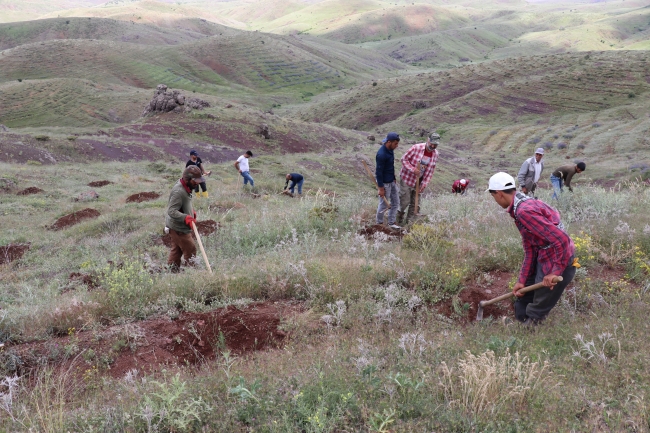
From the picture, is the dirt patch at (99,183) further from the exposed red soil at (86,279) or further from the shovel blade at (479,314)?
the shovel blade at (479,314)

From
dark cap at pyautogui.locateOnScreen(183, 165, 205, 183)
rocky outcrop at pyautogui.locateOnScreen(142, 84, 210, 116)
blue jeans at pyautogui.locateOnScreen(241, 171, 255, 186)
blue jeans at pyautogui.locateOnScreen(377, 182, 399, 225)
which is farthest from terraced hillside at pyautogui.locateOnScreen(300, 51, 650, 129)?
dark cap at pyautogui.locateOnScreen(183, 165, 205, 183)

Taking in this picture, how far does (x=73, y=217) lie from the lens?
11.5 meters

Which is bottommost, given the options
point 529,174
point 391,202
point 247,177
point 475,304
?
point 475,304

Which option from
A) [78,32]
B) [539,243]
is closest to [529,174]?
[539,243]

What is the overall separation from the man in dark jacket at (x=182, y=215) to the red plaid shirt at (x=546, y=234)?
4503 mm

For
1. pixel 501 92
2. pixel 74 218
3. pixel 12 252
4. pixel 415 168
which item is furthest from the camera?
pixel 501 92

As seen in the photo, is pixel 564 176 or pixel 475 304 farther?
pixel 564 176

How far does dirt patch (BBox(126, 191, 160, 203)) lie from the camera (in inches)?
540

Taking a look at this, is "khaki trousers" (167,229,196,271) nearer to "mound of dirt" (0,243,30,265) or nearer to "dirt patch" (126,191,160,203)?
"mound of dirt" (0,243,30,265)

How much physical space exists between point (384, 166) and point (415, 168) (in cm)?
70

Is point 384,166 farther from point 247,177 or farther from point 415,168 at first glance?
point 247,177

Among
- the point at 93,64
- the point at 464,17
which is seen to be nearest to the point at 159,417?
the point at 93,64

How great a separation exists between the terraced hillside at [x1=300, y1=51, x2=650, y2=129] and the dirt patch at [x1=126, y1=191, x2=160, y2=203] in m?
34.9

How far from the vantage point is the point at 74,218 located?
11.5 meters
